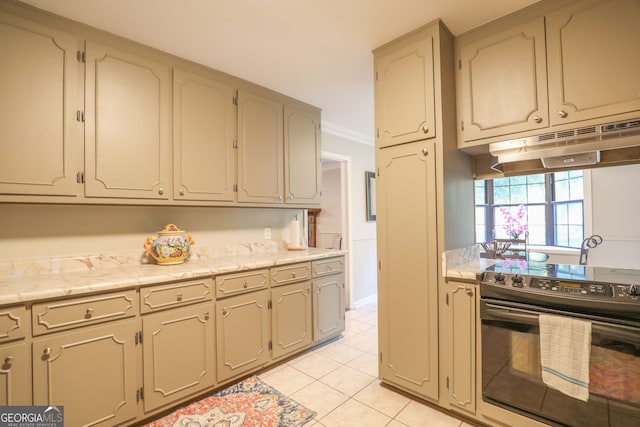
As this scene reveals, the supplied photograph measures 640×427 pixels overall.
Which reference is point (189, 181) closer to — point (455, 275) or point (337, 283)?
point (337, 283)

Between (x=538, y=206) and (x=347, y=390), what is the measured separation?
2.05 metres

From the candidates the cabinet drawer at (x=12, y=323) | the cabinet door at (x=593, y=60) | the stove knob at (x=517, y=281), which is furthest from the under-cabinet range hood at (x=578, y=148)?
the cabinet drawer at (x=12, y=323)

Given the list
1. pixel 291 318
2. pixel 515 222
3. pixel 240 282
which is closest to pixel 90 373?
pixel 240 282

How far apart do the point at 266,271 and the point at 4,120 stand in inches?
70.2

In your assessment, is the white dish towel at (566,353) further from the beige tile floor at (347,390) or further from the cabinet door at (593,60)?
the cabinet door at (593,60)

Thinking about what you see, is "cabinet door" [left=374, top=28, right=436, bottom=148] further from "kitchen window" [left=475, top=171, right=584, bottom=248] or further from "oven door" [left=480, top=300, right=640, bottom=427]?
"oven door" [left=480, top=300, right=640, bottom=427]

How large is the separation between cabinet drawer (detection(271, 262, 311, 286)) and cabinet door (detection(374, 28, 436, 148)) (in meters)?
1.25

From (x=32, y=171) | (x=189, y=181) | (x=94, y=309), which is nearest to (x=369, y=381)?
(x=94, y=309)

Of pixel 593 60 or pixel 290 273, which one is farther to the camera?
pixel 290 273

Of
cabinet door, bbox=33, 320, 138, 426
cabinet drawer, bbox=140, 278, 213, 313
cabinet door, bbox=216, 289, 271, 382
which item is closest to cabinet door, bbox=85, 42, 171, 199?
cabinet drawer, bbox=140, 278, 213, 313

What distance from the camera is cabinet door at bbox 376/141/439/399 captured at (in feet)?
6.33

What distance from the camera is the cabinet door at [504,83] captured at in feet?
5.75

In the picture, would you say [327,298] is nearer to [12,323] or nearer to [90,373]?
[90,373]

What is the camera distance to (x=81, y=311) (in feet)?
5.15
